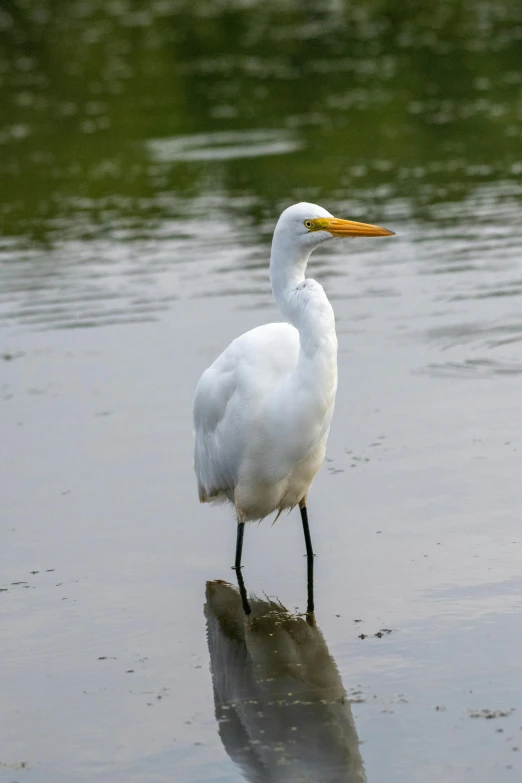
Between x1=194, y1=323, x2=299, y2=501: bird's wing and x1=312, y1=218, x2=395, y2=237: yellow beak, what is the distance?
53 centimetres

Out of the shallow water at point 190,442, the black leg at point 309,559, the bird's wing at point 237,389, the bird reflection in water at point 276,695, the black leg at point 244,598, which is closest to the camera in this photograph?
the bird reflection in water at point 276,695

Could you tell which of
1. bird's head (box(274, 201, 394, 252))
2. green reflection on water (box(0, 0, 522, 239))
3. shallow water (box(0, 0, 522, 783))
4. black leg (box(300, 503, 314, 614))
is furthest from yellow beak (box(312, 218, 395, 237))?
green reflection on water (box(0, 0, 522, 239))

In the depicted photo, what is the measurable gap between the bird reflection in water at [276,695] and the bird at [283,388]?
1.21ft

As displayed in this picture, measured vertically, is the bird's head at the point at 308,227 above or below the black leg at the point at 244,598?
above

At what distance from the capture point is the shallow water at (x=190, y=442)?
217 inches

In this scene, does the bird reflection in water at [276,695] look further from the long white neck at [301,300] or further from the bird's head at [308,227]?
the bird's head at [308,227]

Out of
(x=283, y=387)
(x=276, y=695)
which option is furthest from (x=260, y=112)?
(x=276, y=695)

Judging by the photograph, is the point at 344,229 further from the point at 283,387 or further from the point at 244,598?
the point at 244,598

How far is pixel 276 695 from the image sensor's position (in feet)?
18.8

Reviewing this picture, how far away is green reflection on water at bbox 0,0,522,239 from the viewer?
17.4m

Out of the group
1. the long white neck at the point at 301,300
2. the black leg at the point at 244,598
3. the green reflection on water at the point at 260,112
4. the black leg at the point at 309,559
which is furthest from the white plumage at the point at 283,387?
the green reflection on water at the point at 260,112

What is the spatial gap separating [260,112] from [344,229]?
17398mm

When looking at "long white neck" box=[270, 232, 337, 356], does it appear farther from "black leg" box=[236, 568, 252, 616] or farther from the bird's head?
"black leg" box=[236, 568, 252, 616]

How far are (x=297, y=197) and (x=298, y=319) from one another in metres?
10.6
